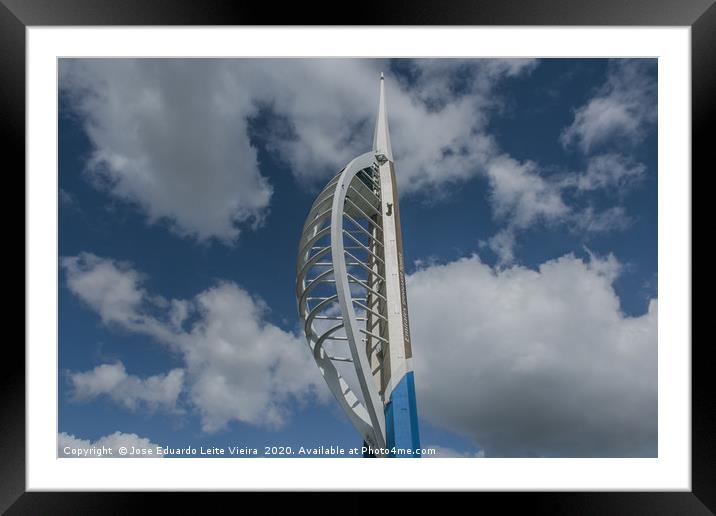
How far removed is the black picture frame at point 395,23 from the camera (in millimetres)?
5859

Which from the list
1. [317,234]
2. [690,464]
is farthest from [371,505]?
[317,234]

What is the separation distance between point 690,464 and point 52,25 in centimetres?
752

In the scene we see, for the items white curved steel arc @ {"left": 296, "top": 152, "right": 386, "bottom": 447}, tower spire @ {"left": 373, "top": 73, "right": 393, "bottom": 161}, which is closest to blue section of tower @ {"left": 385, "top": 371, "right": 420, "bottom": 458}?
white curved steel arc @ {"left": 296, "top": 152, "right": 386, "bottom": 447}

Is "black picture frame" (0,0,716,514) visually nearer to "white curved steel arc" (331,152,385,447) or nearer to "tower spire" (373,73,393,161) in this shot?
"white curved steel arc" (331,152,385,447)

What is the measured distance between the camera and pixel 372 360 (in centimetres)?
1917

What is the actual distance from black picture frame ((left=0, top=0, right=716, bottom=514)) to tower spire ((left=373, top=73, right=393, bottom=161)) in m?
15.8

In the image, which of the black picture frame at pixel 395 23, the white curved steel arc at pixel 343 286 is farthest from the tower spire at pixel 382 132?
the black picture frame at pixel 395 23

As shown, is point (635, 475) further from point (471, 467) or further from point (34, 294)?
point (34, 294)

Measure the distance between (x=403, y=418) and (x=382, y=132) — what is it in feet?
34.2

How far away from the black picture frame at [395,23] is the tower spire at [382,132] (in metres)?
15.8

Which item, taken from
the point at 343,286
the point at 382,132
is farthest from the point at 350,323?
the point at 382,132

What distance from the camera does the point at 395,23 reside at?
595 centimetres

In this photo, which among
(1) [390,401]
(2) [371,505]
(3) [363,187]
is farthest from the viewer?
(3) [363,187]

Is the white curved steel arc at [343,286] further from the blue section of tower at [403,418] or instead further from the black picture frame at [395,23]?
the black picture frame at [395,23]
